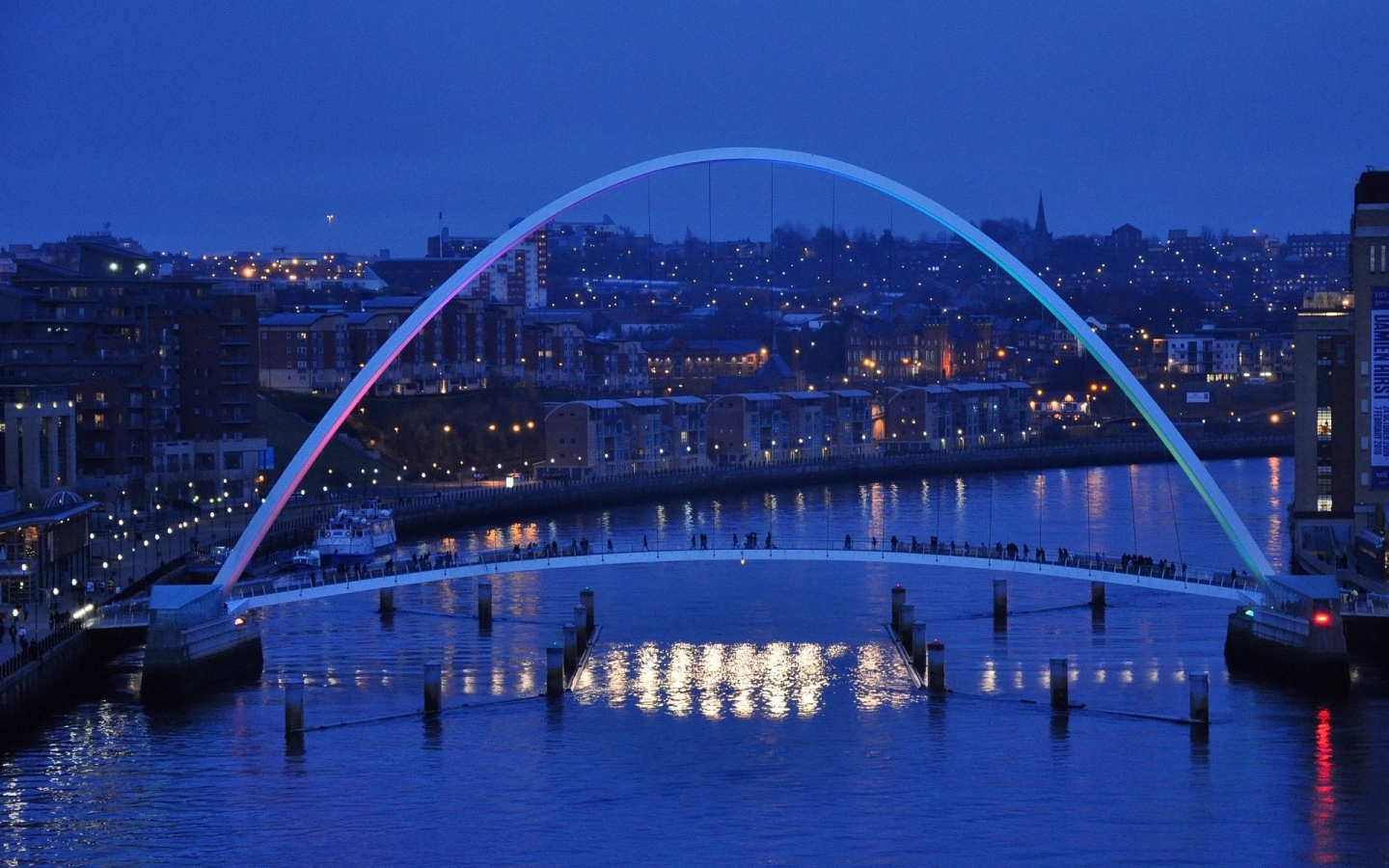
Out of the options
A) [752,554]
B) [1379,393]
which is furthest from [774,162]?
[1379,393]

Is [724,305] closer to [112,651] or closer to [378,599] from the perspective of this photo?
[378,599]

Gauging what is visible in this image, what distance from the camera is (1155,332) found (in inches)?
5310

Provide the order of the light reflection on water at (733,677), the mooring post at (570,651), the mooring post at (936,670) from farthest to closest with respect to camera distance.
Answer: the mooring post at (570,651) < the mooring post at (936,670) < the light reflection on water at (733,677)

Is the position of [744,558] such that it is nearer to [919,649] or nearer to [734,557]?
[734,557]

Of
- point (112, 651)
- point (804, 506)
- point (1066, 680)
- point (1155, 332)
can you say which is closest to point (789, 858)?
point (1066, 680)

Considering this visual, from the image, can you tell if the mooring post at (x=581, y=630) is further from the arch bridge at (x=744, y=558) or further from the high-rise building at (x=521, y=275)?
the high-rise building at (x=521, y=275)

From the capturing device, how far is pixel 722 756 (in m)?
31.5

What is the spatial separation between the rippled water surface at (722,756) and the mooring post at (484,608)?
389 mm

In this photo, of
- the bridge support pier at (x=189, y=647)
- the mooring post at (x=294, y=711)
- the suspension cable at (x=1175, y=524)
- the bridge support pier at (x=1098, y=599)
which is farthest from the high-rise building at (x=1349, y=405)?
the mooring post at (x=294, y=711)

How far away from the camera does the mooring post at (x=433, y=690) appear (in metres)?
34.0

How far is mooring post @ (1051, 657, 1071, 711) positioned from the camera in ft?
111

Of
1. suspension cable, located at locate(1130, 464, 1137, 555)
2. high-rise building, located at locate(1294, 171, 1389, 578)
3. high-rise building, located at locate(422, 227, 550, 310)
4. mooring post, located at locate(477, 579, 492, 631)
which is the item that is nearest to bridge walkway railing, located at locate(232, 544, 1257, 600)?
mooring post, located at locate(477, 579, 492, 631)

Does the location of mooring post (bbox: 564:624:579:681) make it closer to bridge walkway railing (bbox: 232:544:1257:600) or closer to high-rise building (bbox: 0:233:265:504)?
bridge walkway railing (bbox: 232:544:1257:600)

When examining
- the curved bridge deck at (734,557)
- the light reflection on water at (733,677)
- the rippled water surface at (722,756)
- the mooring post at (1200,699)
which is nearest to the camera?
the rippled water surface at (722,756)
